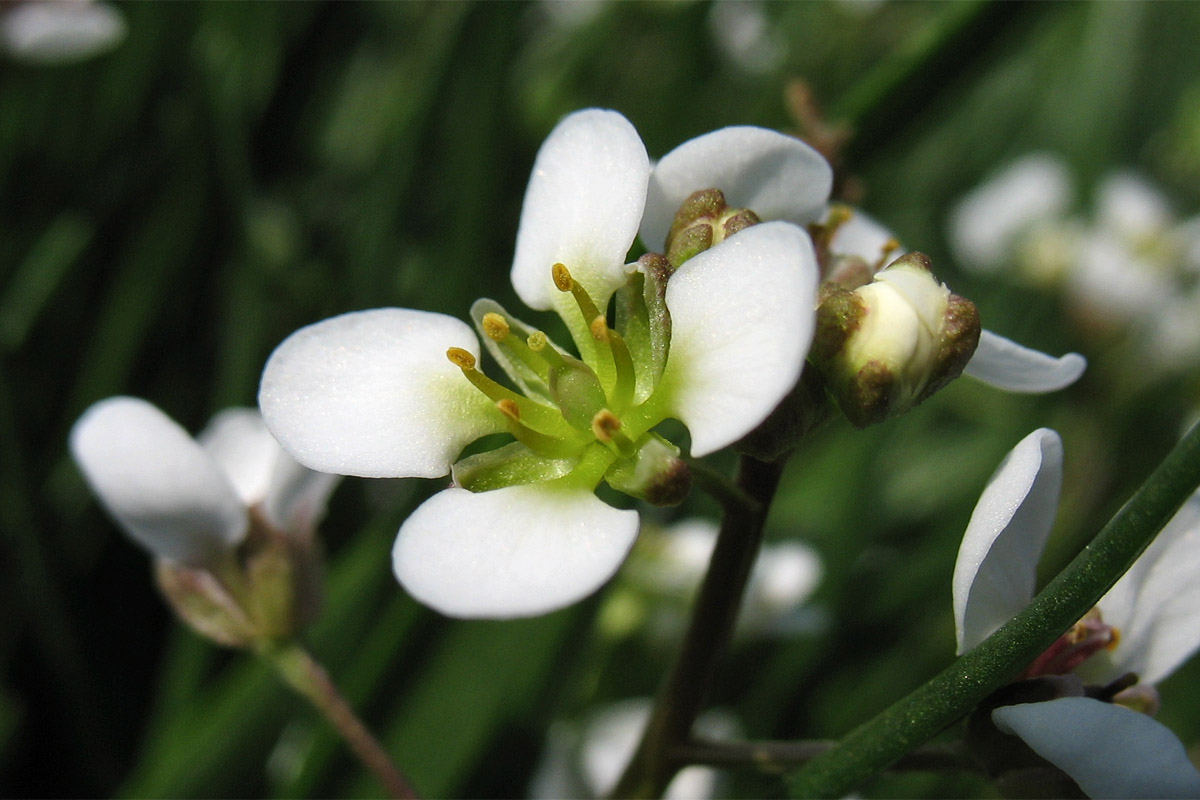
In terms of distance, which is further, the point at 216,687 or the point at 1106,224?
the point at 1106,224

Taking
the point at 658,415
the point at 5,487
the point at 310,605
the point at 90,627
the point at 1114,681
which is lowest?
the point at 90,627

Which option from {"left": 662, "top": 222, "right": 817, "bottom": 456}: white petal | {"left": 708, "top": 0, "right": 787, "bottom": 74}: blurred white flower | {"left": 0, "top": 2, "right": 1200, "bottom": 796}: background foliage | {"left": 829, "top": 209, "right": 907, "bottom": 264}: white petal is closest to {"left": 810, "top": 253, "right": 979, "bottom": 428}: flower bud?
{"left": 662, "top": 222, "right": 817, "bottom": 456}: white petal

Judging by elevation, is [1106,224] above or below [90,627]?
above

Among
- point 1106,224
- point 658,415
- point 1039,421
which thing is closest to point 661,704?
point 658,415

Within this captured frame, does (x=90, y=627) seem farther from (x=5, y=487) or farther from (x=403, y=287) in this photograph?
(x=403, y=287)

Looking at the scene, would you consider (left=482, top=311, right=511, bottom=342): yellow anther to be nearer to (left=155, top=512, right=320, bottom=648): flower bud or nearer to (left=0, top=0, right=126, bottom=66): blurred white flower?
(left=155, top=512, right=320, bottom=648): flower bud

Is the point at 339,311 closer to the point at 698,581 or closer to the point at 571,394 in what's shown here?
the point at 698,581

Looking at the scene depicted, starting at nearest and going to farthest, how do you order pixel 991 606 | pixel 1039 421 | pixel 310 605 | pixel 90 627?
pixel 991 606, pixel 310 605, pixel 90 627, pixel 1039 421
